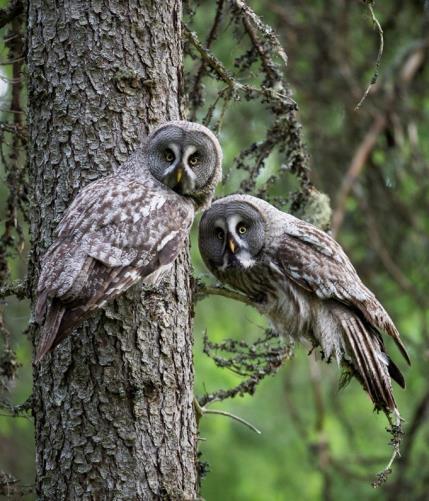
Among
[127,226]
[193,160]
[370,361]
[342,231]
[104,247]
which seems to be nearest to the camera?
[104,247]

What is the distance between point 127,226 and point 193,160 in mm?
754

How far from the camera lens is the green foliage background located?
25.9 ft

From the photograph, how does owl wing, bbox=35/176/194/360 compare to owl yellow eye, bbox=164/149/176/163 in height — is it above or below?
below

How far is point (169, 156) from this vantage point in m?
4.38

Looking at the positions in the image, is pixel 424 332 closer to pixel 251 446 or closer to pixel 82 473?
pixel 251 446

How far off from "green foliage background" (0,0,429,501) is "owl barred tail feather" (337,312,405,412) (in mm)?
2652

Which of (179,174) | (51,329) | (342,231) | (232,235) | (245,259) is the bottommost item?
(342,231)

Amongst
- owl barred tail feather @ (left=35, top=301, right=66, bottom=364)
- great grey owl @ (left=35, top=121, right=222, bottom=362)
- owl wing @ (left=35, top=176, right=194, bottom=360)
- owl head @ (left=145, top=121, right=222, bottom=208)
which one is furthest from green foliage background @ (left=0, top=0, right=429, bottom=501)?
owl barred tail feather @ (left=35, top=301, right=66, bottom=364)

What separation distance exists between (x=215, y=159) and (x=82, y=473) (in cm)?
175

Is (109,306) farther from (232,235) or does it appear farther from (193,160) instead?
(232,235)

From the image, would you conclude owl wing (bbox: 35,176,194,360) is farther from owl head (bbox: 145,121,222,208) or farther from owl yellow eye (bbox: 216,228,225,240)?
owl yellow eye (bbox: 216,228,225,240)

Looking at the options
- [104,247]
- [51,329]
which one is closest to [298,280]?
[104,247]

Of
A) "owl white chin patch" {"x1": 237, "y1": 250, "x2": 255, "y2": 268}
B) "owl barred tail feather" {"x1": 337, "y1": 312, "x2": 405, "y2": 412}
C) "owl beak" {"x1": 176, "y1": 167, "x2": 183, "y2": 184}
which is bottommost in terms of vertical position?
"owl barred tail feather" {"x1": 337, "y1": 312, "x2": 405, "y2": 412}

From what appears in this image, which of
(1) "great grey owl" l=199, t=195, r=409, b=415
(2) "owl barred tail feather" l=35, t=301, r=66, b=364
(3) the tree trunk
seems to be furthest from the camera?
(1) "great grey owl" l=199, t=195, r=409, b=415
